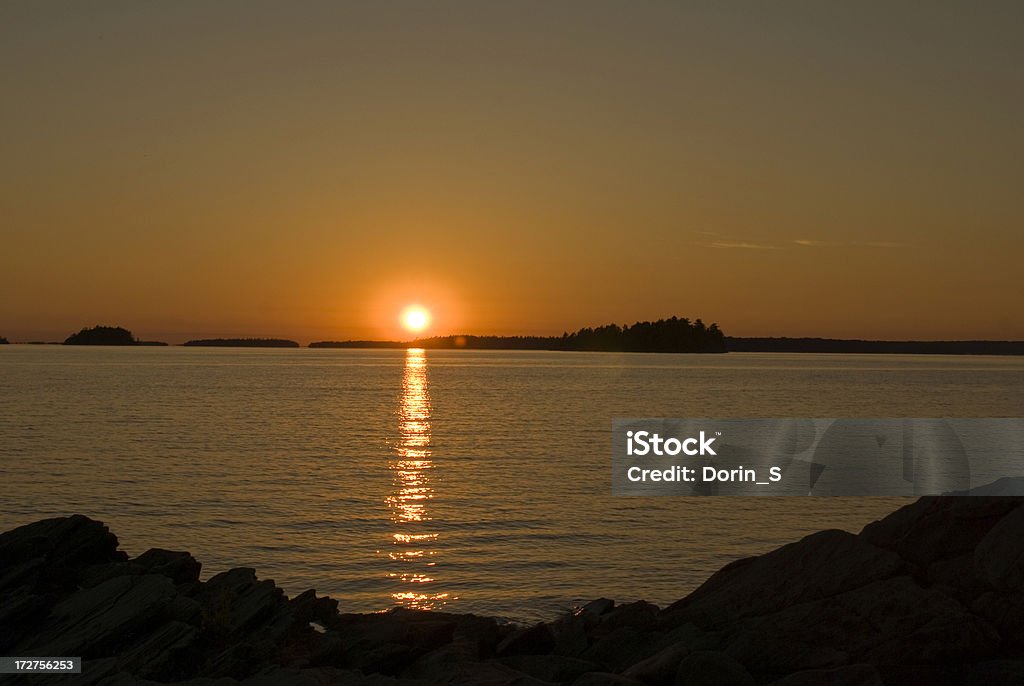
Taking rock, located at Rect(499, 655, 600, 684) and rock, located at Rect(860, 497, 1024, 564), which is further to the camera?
rock, located at Rect(860, 497, 1024, 564)

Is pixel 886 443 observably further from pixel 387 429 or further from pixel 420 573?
pixel 420 573

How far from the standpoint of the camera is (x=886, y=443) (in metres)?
71.2

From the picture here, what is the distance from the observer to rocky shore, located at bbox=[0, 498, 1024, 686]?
1483cm

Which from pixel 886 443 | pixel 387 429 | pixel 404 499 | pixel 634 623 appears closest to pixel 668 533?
pixel 404 499

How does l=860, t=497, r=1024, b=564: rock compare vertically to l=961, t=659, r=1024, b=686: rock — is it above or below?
above

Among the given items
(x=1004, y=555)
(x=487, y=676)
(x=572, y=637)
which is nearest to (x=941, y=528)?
(x=1004, y=555)

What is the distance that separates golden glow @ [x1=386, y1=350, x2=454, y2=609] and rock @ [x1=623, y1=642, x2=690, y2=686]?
37.6ft

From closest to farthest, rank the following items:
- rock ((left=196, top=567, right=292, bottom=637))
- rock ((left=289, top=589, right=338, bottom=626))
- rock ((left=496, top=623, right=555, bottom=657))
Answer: rock ((left=496, top=623, right=555, bottom=657)), rock ((left=196, top=567, right=292, bottom=637)), rock ((left=289, top=589, right=338, bottom=626))

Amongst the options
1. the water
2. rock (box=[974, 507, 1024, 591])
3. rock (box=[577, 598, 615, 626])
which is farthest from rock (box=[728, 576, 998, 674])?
the water

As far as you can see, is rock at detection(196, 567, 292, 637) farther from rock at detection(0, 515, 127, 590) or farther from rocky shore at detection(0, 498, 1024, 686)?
rock at detection(0, 515, 127, 590)

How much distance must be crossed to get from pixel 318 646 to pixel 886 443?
62017mm

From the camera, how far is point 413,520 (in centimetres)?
3900

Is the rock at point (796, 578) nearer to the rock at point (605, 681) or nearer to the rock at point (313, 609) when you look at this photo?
the rock at point (605, 681)

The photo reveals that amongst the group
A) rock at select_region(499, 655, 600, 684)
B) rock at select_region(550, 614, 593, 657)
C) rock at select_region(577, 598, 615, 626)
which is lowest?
rock at select_region(577, 598, 615, 626)
